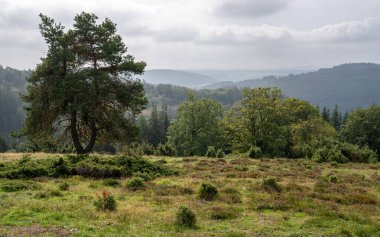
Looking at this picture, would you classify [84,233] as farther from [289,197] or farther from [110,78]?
[110,78]

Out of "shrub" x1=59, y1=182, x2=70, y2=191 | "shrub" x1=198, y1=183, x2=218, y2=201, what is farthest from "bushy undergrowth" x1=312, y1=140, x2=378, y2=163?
"shrub" x1=59, y1=182, x2=70, y2=191

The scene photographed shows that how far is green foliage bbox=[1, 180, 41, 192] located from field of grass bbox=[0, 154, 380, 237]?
5 centimetres

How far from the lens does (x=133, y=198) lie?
713 inches

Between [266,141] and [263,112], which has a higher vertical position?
[263,112]

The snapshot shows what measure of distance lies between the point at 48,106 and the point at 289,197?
75.5 ft

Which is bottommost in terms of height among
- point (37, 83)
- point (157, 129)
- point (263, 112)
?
point (157, 129)

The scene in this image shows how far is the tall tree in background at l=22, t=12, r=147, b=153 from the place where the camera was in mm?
30562

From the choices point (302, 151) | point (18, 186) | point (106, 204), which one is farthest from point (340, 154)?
point (18, 186)

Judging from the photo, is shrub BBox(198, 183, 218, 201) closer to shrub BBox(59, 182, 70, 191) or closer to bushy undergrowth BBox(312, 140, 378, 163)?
shrub BBox(59, 182, 70, 191)

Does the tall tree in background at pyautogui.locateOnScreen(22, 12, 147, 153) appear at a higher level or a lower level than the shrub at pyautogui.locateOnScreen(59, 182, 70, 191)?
higher

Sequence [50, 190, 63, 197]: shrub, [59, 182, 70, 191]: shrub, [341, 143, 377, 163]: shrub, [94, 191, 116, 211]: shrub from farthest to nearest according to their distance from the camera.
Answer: [341, 143, 377, 163]: shrub < [59, 182, 70, 191]: shrub < [50, 190, 63, 197]: shrub < [94, 191, 116, 211]: shrub

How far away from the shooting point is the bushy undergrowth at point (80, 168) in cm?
2295

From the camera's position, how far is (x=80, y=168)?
79.0ft

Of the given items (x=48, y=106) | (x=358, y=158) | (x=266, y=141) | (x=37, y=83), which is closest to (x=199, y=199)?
(x=48, y=106)
